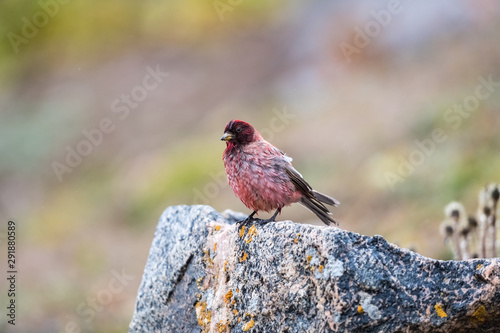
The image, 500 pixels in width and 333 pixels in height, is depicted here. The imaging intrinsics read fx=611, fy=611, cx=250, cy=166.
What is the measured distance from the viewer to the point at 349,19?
18125mm

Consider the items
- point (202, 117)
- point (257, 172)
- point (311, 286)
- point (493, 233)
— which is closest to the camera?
point (311, 286)

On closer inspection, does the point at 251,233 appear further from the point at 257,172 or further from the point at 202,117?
the point at 202,117

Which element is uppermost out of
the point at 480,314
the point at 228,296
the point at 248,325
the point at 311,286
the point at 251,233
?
the point at 251,233

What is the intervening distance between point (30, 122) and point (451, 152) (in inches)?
609

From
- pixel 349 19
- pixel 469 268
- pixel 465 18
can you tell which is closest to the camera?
pixel 469 268

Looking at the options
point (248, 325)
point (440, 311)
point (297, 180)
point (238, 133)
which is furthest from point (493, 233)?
point (248, 325)

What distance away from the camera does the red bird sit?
625 cm

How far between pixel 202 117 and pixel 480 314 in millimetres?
15532

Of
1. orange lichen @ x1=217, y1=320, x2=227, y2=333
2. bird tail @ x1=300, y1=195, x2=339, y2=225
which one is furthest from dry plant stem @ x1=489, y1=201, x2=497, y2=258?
orange lichen @ x1=217, y1=320, x2=227, y2=333

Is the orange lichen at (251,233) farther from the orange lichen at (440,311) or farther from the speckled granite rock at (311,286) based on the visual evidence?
the orange lichen at (440,311)

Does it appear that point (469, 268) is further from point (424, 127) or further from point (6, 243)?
point (6, 243)

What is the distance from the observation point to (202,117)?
19.2 m

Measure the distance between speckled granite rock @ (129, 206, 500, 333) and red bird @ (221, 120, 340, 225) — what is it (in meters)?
0.53

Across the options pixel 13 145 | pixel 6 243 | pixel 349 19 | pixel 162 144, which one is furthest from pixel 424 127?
pixel 13 145
